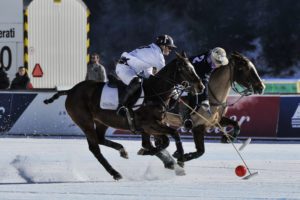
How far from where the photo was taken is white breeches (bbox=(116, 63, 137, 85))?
47.7ft

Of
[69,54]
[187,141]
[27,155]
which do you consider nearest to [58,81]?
[69,54]

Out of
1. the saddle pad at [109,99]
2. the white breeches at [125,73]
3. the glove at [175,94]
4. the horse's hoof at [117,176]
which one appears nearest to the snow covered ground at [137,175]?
the horse's hoof at [117,176]

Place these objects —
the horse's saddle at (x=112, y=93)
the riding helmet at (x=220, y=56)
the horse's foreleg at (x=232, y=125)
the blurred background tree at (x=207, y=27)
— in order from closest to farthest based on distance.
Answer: the horse's saddle at (x=112, y=93)
the riding helmet at (x=220, y=56)
the horse's foreleg at (x=232, y=125)
the blurred background tree at (x=207, y=27)

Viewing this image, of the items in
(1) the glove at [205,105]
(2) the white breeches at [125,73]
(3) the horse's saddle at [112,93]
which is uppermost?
(2) the white breeches at [125,73]

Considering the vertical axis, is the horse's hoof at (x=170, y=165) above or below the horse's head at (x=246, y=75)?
below

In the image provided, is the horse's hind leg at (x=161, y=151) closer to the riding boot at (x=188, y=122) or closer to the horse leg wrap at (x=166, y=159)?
the horse leg wrap at (x=166, y=159)

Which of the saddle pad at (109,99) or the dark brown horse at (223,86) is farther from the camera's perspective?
the dark brown horse at (223,86)

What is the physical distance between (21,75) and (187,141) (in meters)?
4.92

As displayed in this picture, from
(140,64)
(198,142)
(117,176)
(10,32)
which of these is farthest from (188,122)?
(10,32)

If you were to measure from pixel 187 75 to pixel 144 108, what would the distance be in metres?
0.88

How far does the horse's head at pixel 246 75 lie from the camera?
15.1 meters

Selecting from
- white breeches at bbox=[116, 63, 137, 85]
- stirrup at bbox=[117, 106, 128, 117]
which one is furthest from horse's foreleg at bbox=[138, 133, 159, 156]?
white breeches at bbox=[116, 63, 137, 85]

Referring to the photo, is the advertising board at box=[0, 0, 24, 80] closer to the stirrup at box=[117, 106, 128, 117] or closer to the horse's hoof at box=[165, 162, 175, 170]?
the stirrup at box=[117, 106, 128, 117]

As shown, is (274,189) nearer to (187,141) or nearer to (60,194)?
(60,194)
